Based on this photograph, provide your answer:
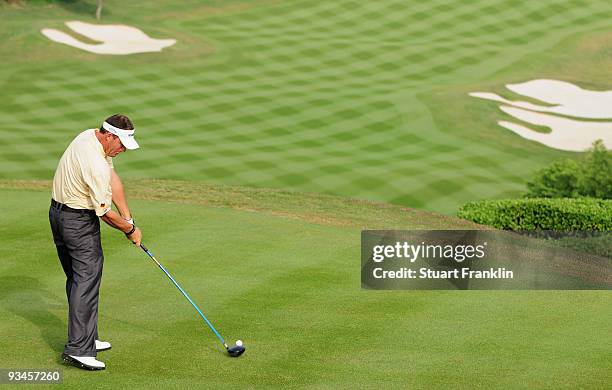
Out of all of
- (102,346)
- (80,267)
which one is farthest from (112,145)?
(102,346)

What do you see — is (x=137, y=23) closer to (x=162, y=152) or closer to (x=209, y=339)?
(x=162, y=152)

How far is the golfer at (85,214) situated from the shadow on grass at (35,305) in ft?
2.05

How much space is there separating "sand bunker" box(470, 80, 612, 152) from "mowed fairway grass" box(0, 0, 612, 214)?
3.12 feet

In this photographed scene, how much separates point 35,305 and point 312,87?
3419cm

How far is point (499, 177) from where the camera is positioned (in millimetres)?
31750

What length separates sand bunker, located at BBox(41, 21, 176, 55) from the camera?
48.9 m

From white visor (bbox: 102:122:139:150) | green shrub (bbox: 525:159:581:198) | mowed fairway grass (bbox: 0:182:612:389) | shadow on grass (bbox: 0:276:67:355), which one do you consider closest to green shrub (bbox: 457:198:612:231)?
green shrub (bbox: 525:159:581:198)

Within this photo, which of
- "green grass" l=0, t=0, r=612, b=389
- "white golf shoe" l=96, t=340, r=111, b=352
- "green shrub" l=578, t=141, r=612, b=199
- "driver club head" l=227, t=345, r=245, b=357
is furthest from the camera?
"green shrub" l=578, t=141, r=612, b=199

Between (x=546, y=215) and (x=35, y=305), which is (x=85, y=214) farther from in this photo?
(x=546, y=215)

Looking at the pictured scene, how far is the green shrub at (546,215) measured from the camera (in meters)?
21.4

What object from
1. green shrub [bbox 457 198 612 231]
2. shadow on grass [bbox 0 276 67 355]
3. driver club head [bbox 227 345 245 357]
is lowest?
green shrub [bbox 457 198 612 231]

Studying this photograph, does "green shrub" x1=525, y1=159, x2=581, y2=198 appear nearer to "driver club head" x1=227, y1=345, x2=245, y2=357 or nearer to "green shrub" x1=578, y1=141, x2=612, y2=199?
"green shrub" x1=578, y1=141, x2=612, y2=199

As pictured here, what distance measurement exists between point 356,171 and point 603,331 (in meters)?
19.7

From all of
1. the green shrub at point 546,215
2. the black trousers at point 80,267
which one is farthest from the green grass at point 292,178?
the green shrub at point 546,215
